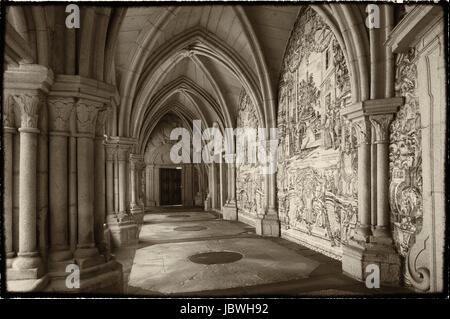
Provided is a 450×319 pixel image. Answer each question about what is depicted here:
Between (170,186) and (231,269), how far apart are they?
1544 cm

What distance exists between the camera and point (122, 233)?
7227mm

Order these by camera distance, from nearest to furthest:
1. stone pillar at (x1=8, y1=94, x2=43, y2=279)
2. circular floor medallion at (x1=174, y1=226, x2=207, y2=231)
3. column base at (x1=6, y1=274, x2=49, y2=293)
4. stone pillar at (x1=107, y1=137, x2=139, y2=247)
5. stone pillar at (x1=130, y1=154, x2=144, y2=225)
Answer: column base at (x1=6, y1=274, x2=49, y2=293) → stone pillar at (x1=8, y1=94, x2=43, y2=279) → stone pillar at (x1=107, y1=137, x2=139, y2=247) → circular floor medallion at (x1=174, y1=226, x2=207, y2=231) → stone pillar at (x1=130, y1=154, x2=144, y2=225)

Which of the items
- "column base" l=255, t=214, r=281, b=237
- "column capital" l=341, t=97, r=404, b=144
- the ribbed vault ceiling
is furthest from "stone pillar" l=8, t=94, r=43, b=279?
"column base" l=255, t=214, r=281, b=237

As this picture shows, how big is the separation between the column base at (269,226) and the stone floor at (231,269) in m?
0.43

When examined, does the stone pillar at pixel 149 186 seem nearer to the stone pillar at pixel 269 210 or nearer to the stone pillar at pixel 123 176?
the stone pillar at pixel 123 176

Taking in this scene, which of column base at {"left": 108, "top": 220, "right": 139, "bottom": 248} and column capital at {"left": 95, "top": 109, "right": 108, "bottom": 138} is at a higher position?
column capital at {"left": 95, "top": 109, "right": 108, "bottom": 138}

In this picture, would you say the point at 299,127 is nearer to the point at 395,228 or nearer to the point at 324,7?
the point at 324,7

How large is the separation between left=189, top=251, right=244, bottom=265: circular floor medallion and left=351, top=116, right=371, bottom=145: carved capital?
9.77ft

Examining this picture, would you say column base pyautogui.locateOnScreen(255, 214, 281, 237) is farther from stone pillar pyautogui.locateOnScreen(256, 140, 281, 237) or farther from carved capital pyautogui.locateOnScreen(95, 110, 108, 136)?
carved capital pyautogui.locateOnScreen(95, 110, 108, 136)

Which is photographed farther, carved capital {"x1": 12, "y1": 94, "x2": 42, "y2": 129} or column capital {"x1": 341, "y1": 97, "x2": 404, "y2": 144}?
column capital {"x1": 341, "y1": 97, "x2": 404, "y2": 144}

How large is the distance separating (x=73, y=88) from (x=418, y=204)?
4104mm

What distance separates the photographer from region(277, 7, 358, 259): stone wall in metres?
5.34

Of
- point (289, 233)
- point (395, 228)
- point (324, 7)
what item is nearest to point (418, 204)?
point (395, 228)

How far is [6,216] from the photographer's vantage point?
2.87 m
